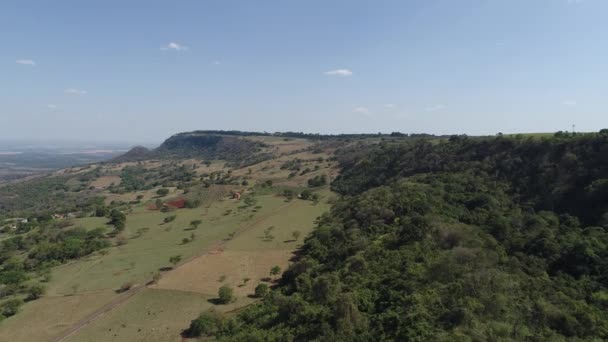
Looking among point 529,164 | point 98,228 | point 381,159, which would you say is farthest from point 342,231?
point 381,159

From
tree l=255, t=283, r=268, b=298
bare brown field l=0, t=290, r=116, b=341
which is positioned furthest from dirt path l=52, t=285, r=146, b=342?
tree l=255, t=283, r=268, b=298

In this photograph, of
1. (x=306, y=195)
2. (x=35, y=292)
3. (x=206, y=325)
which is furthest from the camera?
(x=306, y=195)

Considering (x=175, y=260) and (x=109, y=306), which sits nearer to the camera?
(x=109, y=306)

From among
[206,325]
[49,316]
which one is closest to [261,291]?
[206,325]

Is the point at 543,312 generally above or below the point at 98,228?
above

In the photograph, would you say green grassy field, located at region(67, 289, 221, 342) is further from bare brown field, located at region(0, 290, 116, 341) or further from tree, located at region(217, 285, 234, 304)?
bare brown field, located at region(0, 290, 116, 341)

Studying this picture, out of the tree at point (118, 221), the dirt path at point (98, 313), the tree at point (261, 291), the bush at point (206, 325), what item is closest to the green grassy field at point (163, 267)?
the dirt path at point (98, 313)

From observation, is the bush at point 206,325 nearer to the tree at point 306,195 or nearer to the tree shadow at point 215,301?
the tree shadow at point 215,301

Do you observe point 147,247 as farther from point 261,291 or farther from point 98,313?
point 261,291

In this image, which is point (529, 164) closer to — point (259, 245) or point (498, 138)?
point (498, 138)
